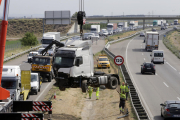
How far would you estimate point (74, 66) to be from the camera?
76.5 ft

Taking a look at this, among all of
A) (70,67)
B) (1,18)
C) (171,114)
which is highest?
(1,18)

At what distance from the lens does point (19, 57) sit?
56438 mm

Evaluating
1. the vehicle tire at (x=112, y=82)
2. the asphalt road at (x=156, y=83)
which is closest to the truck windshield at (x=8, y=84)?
the vehicle tire at (x=112, y=82)

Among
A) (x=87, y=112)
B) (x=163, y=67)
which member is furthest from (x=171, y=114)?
(x=163, y=67)

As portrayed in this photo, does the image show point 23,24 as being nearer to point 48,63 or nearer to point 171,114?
point 48,63

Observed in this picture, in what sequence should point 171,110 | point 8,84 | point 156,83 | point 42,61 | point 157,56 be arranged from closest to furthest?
point 171,110, point 8,84, point 42,61, point 156,83, point 157,56

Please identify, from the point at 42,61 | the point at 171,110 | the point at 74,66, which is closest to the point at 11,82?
the point at 74,66

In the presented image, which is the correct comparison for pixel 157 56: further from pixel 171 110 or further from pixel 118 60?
pixel 171 110

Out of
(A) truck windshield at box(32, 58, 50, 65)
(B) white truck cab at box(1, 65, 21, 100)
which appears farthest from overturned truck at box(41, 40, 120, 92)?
(A) truck windshield at box(32, 58, 50, 65)

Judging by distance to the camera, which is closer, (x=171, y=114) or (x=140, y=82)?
(x=171, y=114)

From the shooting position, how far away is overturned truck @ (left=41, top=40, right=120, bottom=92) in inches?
917

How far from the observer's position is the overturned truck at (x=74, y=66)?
23.3 m

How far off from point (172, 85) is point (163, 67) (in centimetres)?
1418

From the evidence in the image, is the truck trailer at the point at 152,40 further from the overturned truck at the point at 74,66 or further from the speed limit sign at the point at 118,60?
the speed limit sign at the point at 118,60
